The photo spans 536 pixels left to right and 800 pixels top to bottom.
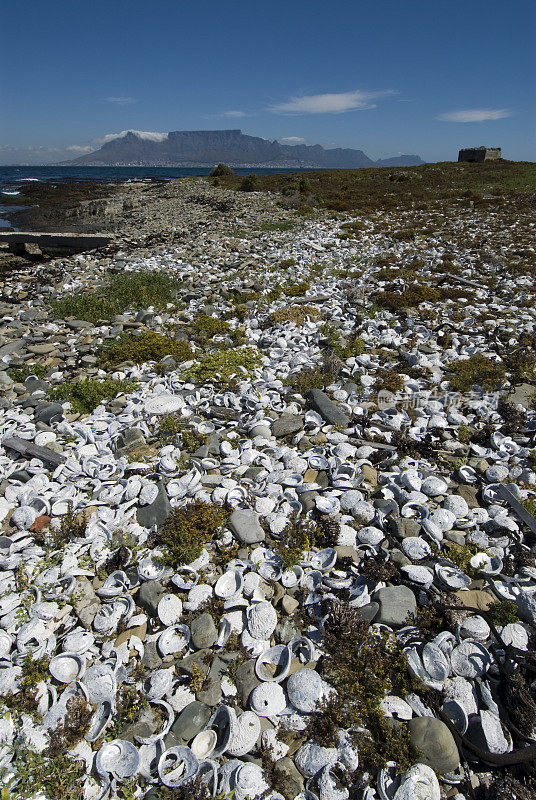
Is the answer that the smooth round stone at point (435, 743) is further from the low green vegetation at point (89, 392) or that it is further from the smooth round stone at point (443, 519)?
the low green vegetation at point (89, 392)

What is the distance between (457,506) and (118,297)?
9.31 m

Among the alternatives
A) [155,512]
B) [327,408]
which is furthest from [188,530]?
[327,408]

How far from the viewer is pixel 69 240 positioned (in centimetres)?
1753

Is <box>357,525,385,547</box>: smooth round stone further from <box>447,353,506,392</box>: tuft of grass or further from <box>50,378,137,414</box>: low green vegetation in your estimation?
<box>50,378,137,414</box>: low green vegetation

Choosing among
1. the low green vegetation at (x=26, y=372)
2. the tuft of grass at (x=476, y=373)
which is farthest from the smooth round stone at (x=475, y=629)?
the low green vegetation at (x=26, y=372)

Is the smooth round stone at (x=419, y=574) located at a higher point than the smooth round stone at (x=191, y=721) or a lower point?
higher

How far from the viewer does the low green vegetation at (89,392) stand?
246 inches

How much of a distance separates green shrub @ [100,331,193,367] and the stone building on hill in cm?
5915

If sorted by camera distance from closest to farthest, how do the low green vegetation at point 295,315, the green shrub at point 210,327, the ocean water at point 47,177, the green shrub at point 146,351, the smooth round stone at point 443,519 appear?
the smooth round stone at point 443,519, the green shrub at point 146,351, the green shrub at point 210,327, the low green vegetation at point 295,315, the ocean water at point 47,177

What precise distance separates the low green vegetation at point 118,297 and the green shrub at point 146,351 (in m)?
2.32

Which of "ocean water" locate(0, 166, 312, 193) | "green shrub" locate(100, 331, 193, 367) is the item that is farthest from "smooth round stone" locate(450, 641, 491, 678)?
"ocean water" locate(0, 166, 312, 193)

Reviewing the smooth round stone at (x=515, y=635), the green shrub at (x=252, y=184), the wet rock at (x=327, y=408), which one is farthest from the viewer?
the green shrub at (x=252, y=184)

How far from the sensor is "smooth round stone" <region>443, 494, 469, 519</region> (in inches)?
164

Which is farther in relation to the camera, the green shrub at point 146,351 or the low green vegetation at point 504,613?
the green shrub at point 146,351
